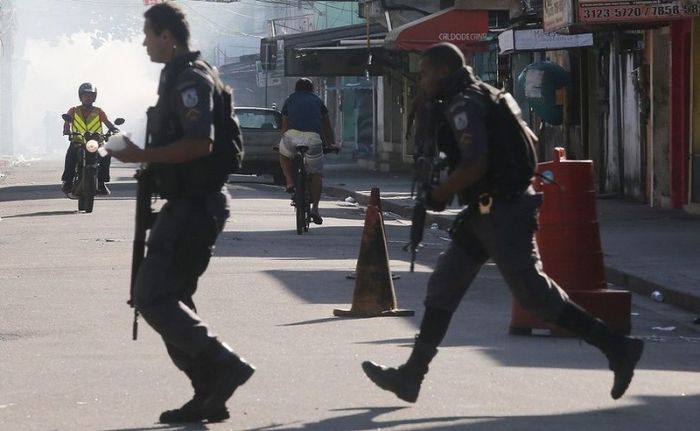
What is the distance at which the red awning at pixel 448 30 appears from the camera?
30.2 meters

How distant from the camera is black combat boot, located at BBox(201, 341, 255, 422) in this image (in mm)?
7617

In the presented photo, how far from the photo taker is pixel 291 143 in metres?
20.5

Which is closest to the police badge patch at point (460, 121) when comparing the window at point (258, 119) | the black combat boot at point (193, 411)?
the black combat boot at point (193, 411)

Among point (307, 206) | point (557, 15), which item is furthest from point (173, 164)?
point (557, 15)

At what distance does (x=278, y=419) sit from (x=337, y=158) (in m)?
50.0

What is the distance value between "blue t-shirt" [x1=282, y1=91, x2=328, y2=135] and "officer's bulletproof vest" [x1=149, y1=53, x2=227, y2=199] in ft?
42.3

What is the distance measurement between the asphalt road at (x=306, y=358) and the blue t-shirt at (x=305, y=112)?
3312 mm

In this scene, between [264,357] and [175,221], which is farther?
[264,357]

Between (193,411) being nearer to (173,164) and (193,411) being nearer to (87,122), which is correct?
(173,164)

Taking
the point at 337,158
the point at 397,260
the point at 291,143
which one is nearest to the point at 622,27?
the point at 291,143

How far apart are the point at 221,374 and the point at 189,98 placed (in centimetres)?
119

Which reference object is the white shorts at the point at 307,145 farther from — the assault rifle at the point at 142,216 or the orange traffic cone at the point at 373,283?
the assault rifle at the point at 142,216

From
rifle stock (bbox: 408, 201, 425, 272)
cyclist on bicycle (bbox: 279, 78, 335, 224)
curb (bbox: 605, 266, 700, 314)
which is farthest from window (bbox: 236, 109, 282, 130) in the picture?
rifle stock (bbox: 408, 201, 425, 272)

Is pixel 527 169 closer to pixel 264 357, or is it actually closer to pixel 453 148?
pixel 453 148
